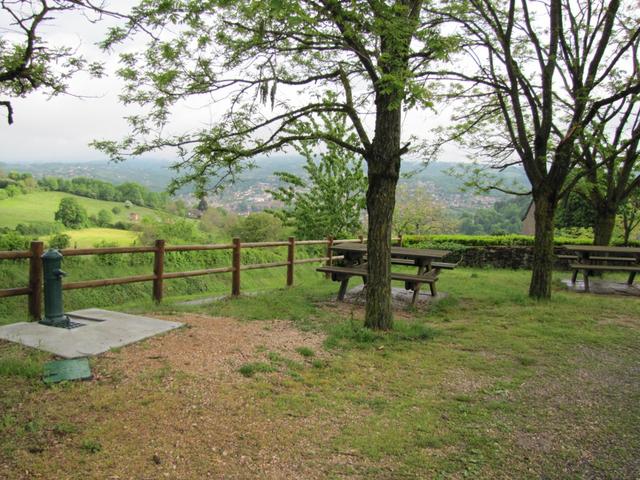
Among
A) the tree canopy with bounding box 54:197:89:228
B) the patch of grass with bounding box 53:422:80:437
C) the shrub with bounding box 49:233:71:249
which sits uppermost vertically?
the tree canopy with bounding box 54:197:89:228

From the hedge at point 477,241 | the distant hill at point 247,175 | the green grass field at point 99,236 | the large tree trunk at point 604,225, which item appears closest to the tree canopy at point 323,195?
the distant hill at point 247,175

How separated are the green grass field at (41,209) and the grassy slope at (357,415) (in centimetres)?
979

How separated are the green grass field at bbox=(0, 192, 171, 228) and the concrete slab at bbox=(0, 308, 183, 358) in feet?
24.6

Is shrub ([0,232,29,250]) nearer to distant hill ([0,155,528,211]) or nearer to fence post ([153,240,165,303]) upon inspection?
distant hill ([0,155,528,211])

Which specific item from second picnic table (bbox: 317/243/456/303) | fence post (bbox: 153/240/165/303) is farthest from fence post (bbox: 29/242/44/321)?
second picnic table (bbox: 317/243/456/303)

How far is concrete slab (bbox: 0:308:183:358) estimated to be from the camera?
4.29 m

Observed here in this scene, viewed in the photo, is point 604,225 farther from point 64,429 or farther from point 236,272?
point 64,429

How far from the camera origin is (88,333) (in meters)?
4.78

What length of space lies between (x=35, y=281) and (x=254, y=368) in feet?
10.8

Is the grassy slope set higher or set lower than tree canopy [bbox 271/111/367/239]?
lower

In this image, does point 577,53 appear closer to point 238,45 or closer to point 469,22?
point 469,22

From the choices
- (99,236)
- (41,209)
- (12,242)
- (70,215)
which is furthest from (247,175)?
(41,209)

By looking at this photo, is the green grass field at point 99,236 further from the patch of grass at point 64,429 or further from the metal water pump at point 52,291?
the patch of grass at point 64,429

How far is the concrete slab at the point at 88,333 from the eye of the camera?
4.29 meters
